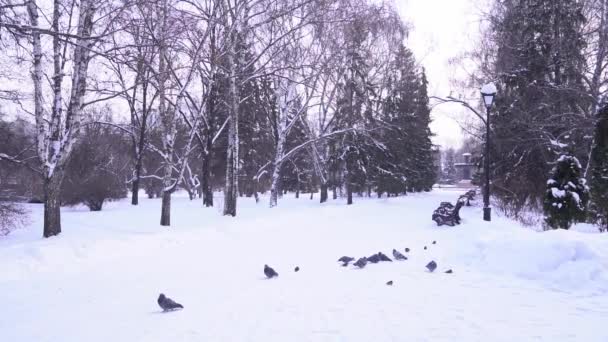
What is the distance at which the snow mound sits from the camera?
5664mm

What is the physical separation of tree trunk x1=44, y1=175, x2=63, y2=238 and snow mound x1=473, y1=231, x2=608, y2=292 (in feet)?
31.5

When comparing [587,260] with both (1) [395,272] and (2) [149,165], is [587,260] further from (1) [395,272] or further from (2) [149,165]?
(2) [149,165]

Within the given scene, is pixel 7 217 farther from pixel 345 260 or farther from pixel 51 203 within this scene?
pixel 345 260

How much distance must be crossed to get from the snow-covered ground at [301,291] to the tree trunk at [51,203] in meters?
0.48

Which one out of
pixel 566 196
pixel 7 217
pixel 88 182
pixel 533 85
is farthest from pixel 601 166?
pixel 88 182

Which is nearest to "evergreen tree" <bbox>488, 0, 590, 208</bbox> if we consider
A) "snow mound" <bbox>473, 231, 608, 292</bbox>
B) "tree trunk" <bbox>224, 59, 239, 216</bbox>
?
"snow mound" <bbox>473, 231, 608, 292</bbox>

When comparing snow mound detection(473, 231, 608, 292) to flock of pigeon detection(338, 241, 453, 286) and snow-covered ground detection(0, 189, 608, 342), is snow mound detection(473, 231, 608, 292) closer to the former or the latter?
snow-covered ground detection(0, 189, 608, 342)

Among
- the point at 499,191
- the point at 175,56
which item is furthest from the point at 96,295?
the point at 499,191

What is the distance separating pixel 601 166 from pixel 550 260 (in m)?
7.78

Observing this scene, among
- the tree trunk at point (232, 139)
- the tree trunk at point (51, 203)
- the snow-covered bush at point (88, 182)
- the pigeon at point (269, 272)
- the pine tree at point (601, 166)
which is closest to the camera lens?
the pigeon at point (269, 272)

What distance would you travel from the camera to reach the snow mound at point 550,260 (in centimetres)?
566

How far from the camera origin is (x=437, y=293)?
5.63 metres

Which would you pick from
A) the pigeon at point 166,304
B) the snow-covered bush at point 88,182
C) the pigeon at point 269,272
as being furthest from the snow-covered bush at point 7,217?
the snow-covered bush at point 88,182

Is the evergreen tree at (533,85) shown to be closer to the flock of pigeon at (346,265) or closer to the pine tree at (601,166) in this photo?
the pine tree at (601,166)
